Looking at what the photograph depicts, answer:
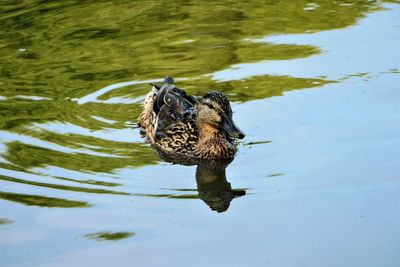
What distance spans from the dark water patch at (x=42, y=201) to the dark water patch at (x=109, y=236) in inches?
25.1

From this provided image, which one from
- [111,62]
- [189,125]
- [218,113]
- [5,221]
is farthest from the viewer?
[111,62]

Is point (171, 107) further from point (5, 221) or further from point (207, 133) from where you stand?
point (5, 221)

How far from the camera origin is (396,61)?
12.3 meters

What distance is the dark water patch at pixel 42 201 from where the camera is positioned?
868cm

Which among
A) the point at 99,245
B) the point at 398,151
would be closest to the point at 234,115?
the point at 398,151

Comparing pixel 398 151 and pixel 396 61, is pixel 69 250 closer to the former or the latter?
pixel 398 151

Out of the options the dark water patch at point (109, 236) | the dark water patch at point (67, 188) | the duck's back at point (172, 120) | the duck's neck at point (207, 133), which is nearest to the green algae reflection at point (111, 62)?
the dark water patch at point (67, 188)

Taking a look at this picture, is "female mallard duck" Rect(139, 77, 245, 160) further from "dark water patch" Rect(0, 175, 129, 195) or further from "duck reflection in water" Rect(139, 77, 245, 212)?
"dark water patch" Rect(0, 175, 129, 195)

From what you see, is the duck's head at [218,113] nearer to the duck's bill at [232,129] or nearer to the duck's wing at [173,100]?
the duck's bill at [232,129]

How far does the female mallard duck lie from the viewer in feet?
33.9

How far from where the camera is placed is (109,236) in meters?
8.02

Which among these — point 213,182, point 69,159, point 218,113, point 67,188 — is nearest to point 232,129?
point 218,113

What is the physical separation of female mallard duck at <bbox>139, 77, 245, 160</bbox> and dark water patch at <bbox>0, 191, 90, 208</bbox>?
197 cm

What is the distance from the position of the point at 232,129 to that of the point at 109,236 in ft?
8.26
